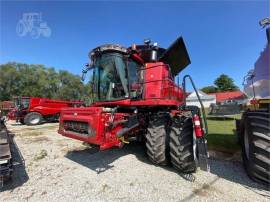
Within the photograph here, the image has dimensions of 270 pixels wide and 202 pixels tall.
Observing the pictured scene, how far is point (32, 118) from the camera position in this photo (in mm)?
15555

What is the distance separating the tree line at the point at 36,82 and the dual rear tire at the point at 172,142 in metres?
37.0

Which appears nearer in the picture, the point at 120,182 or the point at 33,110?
the point at 120,182

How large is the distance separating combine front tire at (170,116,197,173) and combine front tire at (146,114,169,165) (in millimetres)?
284

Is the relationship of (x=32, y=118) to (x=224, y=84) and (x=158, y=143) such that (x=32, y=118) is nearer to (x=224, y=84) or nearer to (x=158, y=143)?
(x=158, y=143)

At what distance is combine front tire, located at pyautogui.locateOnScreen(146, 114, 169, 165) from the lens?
4.49 metres

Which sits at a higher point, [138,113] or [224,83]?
[224,83]

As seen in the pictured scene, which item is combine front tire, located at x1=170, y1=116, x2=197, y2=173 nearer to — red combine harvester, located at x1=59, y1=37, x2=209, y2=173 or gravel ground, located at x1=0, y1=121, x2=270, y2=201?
red combine harvester, located at x1=59, y1=37, x2=209, y2=173

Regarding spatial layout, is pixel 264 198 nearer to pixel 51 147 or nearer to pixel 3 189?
pixel 3 189

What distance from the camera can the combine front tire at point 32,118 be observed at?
15302 millimetres

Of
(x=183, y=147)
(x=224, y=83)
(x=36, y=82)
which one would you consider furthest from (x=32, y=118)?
(x=224, y=83)

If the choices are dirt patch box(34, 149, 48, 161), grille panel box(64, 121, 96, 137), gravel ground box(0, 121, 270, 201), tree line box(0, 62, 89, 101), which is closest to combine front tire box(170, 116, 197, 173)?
gravel ground box(0, 121, 270, 201)

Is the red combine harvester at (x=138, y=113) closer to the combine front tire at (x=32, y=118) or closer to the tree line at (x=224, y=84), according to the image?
the combine front tire at (x=32, y=118)

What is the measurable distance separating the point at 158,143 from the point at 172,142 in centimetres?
39

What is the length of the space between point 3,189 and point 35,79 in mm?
46535
